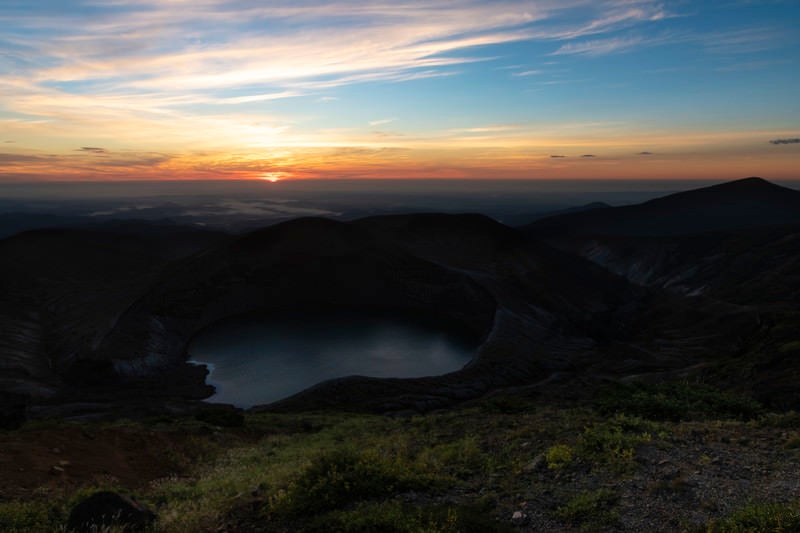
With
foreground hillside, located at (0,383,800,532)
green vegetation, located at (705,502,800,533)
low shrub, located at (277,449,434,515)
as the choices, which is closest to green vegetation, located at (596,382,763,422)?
foreground hillside, located at (0,383,800,532)

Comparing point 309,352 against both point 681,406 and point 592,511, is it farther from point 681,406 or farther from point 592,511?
point 592,511

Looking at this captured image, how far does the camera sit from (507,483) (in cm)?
1223

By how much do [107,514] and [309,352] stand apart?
295ft

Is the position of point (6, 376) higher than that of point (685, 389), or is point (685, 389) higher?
point (685, 389)

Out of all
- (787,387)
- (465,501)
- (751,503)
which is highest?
(751,503)

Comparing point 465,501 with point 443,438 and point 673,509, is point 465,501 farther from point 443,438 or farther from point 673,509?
point 443,438

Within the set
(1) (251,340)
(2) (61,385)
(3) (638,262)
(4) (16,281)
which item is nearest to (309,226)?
(1) (251,340)

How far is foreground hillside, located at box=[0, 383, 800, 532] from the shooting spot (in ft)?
32.2

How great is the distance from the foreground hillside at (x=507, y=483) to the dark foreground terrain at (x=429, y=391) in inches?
2.9

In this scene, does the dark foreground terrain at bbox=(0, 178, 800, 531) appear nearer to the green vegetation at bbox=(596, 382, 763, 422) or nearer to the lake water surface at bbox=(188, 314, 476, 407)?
the green vegetation at bbox=(596, 382, 763, 422)

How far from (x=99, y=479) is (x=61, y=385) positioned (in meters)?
70.7

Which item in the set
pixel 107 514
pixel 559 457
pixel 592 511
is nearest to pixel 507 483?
pixel 559 457

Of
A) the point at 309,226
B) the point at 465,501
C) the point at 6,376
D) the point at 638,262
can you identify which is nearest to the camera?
the point at 465,501

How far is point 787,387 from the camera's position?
4325 centimetres
